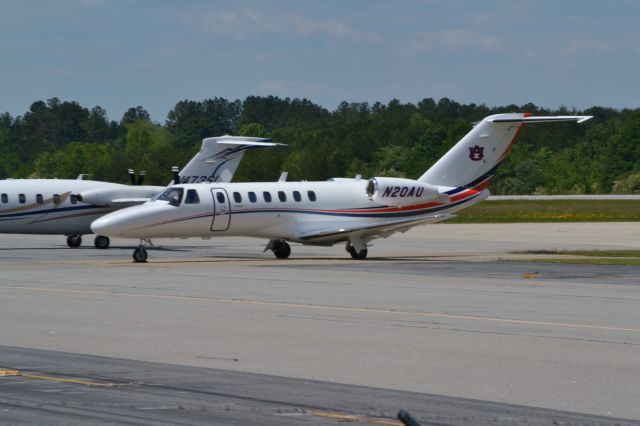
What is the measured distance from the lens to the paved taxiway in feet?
44.2

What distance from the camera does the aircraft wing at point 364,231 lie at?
4006 centimetres

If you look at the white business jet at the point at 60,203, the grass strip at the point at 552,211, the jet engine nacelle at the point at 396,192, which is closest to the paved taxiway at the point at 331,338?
the jet engine nacelle at the point at 396,192

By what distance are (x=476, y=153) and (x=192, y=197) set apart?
9.85m

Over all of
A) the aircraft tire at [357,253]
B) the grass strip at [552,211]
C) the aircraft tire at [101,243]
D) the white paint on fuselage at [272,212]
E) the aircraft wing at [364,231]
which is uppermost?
the white paint on fuselage at [272,212]

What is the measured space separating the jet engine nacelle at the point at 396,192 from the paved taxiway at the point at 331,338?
15.5 ft

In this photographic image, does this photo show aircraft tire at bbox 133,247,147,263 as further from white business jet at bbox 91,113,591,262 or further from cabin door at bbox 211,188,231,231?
cabin door at bbox 211,188,231,231

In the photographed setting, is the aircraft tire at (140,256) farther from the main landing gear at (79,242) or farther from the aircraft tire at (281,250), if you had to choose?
the main landing gear at (79,242)

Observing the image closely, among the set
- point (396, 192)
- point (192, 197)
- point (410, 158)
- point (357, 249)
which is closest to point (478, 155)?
point (396, 192)

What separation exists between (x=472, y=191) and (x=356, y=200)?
13.1 feet

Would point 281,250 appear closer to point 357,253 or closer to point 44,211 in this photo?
point 357,253

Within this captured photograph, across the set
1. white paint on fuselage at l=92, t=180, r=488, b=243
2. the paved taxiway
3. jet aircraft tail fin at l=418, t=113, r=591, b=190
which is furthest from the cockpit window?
jet aircraft tail fin at l=418, t=113, r=591, b=190

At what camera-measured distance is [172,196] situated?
38906 mm

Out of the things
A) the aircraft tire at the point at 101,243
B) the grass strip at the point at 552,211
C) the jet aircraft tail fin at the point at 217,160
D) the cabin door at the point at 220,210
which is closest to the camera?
the cabin door at the point at 220,210

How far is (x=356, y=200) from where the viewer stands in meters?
41.1
